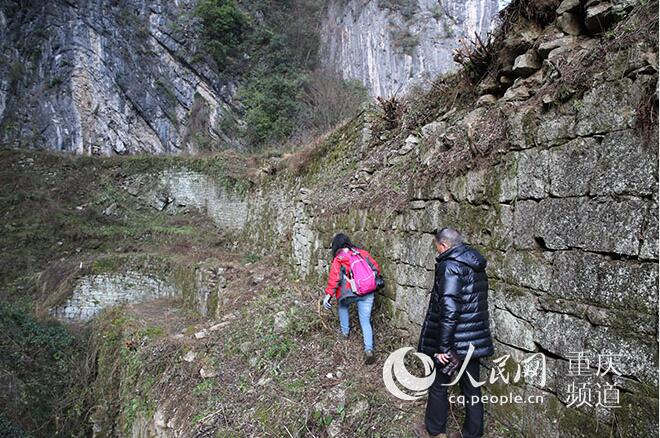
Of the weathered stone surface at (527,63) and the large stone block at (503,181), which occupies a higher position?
the weathered stone surface at (527,63)

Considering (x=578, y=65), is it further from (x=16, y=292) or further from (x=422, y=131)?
(x=16, y=292)

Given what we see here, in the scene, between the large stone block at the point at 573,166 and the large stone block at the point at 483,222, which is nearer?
the large stone block at the point at 573,166

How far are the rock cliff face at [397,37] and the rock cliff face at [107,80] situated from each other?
26.9ft

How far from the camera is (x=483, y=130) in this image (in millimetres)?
3129

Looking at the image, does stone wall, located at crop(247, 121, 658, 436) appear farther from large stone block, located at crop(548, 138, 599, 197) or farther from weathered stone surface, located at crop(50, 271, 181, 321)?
weathered stone surface, located at crop(50, 271, 181, 321)

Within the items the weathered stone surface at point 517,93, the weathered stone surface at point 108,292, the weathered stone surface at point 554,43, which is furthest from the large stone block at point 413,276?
the weathered stone surface at point 108,292

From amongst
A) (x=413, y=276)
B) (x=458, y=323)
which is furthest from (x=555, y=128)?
(x=413, y=276)

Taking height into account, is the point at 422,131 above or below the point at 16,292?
above

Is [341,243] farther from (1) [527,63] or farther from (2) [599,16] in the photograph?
(2) [599,16]

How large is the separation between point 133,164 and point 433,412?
1774 centimetres

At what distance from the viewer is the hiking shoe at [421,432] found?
106 inches

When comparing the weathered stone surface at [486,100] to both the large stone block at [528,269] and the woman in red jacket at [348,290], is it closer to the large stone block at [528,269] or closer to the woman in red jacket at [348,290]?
the large stone block at [528,269]

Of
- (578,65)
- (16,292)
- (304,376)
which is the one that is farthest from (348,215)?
(16,292)

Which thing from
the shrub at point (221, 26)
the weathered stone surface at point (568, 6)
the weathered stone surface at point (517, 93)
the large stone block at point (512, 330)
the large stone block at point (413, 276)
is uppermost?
the shrub at point (221, 26)
